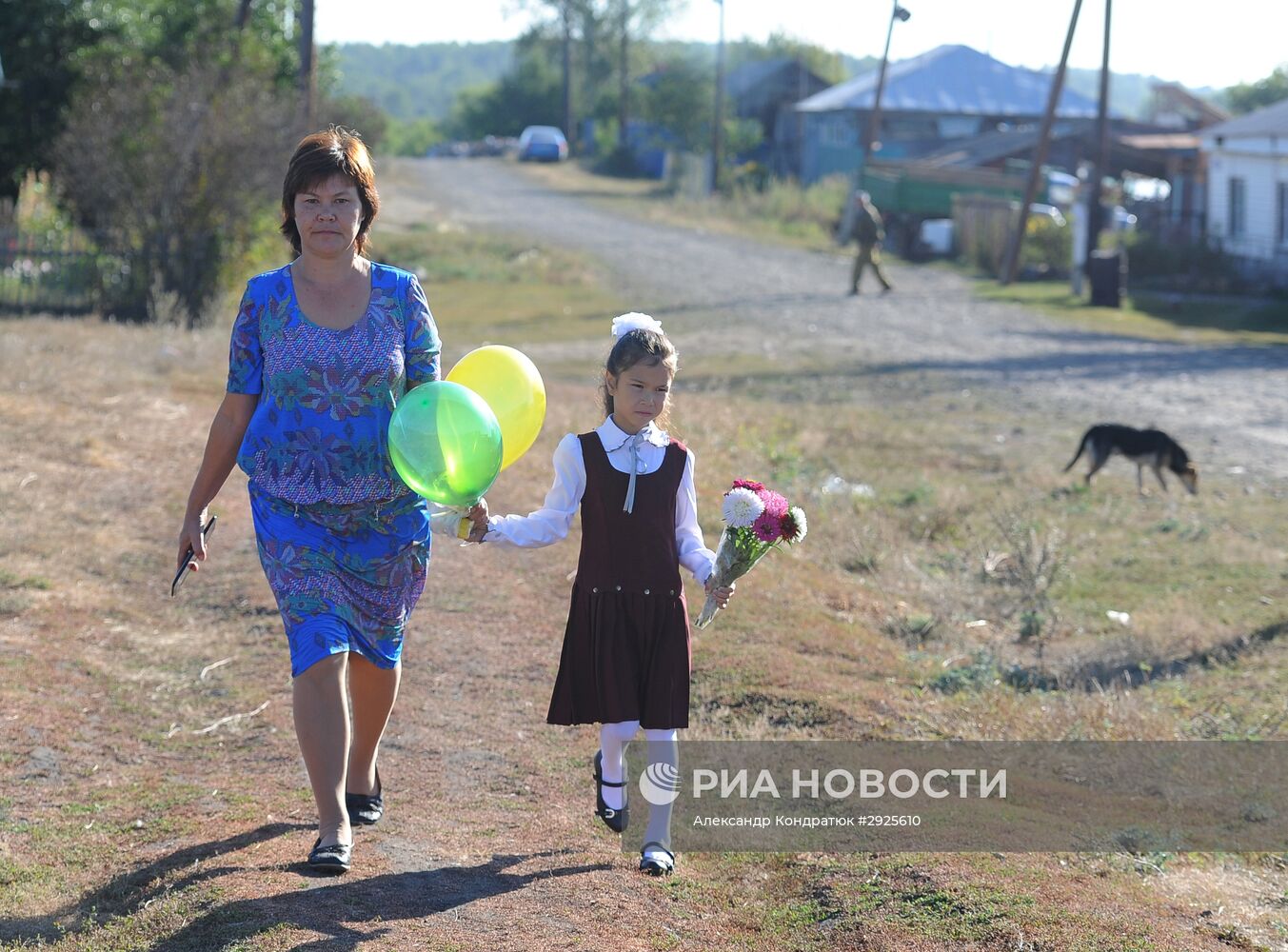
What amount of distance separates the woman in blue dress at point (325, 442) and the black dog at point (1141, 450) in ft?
27.0

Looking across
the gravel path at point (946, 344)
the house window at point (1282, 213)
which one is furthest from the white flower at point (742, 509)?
the house window at point (1282, 213)

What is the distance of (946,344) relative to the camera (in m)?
19.9

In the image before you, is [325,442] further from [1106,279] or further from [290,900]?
[1106,279]

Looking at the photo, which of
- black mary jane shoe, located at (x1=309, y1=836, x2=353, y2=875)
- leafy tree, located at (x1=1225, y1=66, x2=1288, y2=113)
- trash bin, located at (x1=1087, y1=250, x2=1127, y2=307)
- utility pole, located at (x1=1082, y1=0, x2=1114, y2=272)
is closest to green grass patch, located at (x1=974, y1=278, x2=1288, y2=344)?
trash bin, located at (x1=1087, y1=250, x2=1127, y2=307)

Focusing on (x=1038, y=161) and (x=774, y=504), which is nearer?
(x=774, y=504)

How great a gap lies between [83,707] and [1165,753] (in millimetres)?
4120

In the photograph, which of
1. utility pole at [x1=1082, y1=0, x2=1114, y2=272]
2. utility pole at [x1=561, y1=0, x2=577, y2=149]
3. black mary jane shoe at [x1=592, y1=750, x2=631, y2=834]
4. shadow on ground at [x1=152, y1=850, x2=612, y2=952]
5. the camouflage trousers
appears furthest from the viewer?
utility pole at [x1=561, y1=0, x2=577, y2=149]

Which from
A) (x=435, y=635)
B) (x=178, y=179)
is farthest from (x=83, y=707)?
(x=178, y=179)

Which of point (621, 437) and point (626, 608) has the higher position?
point (621, 437)

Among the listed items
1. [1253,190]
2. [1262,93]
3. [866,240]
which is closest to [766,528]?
[866,240]

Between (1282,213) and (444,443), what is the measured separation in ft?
92.0

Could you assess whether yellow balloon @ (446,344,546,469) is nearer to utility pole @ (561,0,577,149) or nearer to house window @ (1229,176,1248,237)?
house window @ (1229,176,1248,237)

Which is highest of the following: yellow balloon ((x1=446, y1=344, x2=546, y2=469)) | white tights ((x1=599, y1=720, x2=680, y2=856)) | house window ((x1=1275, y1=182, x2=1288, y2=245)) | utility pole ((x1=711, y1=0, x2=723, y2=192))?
utility pole ((x1=711, y1=0, x2=723, y2=192))

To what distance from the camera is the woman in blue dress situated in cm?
399
